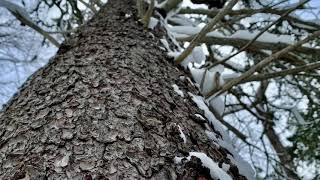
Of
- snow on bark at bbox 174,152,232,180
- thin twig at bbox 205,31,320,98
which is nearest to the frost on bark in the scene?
snow on bark at bbox 174,152,232,180

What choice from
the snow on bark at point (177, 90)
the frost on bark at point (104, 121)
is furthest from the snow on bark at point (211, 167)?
the snow on bark at point (177, 90)

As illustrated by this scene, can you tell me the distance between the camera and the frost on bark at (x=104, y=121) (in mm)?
882

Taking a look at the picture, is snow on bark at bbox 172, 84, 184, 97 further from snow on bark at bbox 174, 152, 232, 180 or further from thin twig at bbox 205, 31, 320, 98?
snow on bark at bbox 174, 152, 232, 180

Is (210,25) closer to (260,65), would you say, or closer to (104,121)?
(260,65)

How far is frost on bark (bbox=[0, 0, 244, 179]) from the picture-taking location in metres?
0.88

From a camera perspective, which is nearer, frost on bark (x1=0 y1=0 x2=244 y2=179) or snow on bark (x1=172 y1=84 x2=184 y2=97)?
frost on bark (x1=0 y1=0 x2=244 y2=179)

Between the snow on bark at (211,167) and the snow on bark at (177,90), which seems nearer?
the snow on bark at (211,167)

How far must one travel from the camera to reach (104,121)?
104 cm

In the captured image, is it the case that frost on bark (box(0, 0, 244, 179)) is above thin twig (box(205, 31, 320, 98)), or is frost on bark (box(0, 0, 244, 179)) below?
below

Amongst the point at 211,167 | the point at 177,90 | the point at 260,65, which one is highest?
the point at 260,65

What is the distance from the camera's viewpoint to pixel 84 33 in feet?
6.23

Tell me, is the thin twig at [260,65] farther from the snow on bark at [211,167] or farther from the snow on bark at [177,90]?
the snow on bark at [211,167]

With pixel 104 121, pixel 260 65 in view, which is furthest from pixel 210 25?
pixel 104 121

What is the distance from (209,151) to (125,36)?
89 centimetres
